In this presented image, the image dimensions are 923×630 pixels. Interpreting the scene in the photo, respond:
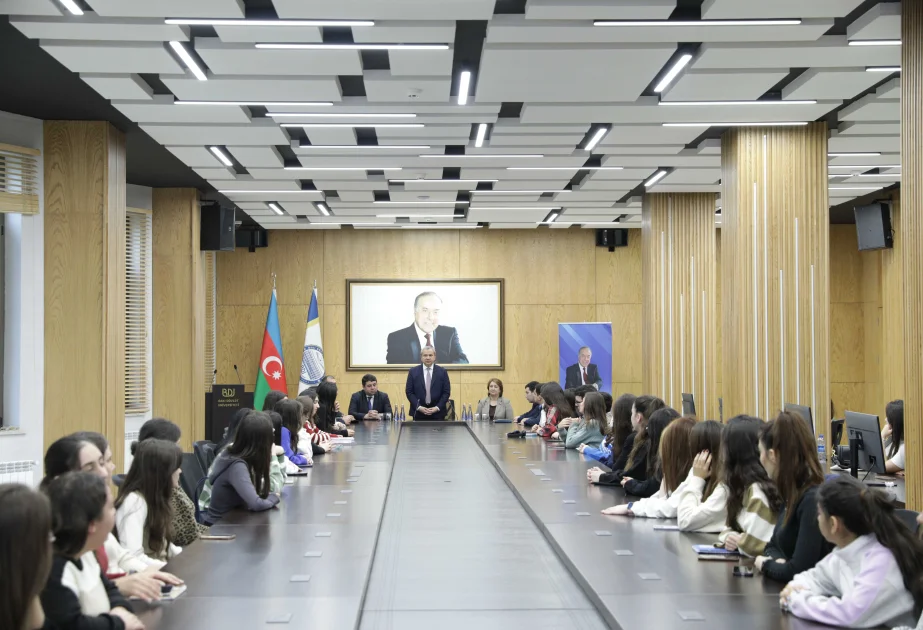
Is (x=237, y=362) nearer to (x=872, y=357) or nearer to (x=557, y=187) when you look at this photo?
(x=557, y=187)

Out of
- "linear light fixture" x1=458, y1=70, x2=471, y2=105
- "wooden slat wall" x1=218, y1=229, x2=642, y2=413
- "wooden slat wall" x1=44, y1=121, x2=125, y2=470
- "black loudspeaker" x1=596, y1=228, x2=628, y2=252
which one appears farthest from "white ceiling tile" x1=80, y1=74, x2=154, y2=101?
"black loudspeaker" x1=596, y1=228, x2=628, y2=252

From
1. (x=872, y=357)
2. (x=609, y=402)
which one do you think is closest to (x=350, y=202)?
(x=609, y=402)

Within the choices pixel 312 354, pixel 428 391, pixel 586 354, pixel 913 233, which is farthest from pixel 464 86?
pixel 586 354

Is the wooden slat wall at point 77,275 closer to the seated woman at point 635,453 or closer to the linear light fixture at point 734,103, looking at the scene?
the seated woman at point 635,453

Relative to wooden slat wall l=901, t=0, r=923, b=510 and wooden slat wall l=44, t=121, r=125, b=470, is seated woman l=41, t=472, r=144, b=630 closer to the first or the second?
wooden slat wall l=901, t=0, r=923, b=510

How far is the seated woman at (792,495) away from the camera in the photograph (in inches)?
149

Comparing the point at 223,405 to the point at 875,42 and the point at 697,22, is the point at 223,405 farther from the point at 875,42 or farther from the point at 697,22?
the point at 875,42

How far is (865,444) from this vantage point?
6.75 metres

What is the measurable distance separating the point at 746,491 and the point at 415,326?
476 inches

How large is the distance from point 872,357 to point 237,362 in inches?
438

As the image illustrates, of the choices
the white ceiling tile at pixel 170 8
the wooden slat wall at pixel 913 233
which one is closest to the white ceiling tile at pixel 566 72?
the wooden slat wall at pixel 913 233

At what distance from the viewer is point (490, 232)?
54.9 ft

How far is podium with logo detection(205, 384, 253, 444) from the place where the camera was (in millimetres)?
12828

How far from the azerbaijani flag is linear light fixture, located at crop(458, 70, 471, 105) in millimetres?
8690
